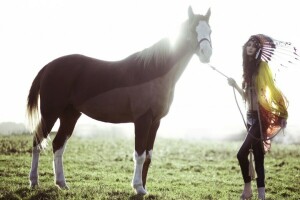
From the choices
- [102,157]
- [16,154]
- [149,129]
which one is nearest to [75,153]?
[102,157]

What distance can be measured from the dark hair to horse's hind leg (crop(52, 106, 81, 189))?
3750 mm

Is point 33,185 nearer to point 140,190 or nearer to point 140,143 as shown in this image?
point 140,190

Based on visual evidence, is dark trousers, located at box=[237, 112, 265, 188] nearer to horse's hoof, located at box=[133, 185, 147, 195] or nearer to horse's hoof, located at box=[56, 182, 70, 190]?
horse's hoof, located at box=[133, 185, 147, 195]

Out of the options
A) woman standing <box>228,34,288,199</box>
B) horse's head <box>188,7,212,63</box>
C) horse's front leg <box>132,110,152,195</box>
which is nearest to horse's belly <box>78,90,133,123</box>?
horse's front leg <box>132,110,152,195</box>

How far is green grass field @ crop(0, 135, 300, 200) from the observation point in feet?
23.5

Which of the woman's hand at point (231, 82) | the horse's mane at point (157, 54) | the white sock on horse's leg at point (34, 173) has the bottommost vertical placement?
the white sock on horse's leg at point (34, 173)

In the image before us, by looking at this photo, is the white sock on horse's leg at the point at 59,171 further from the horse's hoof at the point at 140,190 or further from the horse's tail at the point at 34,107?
the horse's hoof at the point at 140,190

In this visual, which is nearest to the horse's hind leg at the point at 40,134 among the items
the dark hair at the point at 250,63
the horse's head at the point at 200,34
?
the horse's head at the point at 200,34

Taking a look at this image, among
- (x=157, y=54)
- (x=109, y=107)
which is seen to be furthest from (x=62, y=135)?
(x=157, y=54)

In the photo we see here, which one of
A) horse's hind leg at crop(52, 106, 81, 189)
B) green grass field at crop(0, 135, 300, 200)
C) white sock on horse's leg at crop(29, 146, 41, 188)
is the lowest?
green grass field at crop(0, 135, 300, 200)

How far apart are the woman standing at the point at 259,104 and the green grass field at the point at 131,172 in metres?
1.45

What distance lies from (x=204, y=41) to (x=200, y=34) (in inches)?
6.5

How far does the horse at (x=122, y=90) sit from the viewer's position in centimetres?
703

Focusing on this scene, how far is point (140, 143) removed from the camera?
700cm
